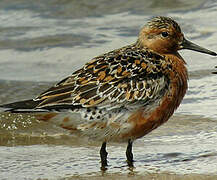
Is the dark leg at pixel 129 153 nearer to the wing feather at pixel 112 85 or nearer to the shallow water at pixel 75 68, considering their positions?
the shallow water at pixel 75 68

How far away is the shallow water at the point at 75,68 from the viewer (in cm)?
786

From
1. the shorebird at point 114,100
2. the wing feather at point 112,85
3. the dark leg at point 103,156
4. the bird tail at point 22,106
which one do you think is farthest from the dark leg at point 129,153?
the bird tail at point 22,106

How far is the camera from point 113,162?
8.15m

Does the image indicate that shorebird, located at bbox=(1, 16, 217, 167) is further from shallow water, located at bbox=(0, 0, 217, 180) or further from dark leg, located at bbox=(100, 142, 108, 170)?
shallow water, located at bbox=(0, 0, 217, 180)

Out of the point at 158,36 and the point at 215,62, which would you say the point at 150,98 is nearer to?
the point at 158,36

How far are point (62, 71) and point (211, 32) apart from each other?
2.87 metres

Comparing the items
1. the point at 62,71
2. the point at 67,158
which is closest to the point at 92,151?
the point at 67,158

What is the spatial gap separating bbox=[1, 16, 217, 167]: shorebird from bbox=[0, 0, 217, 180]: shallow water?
0.46 m

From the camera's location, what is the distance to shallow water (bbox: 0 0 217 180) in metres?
7.86

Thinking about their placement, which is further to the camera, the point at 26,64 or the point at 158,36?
the point at 26,64

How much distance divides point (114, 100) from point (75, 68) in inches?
184

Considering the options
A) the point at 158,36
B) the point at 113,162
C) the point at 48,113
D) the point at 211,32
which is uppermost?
the point at 211,32

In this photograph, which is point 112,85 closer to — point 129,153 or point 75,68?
point 129,153

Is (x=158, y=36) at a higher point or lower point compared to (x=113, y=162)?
higher
